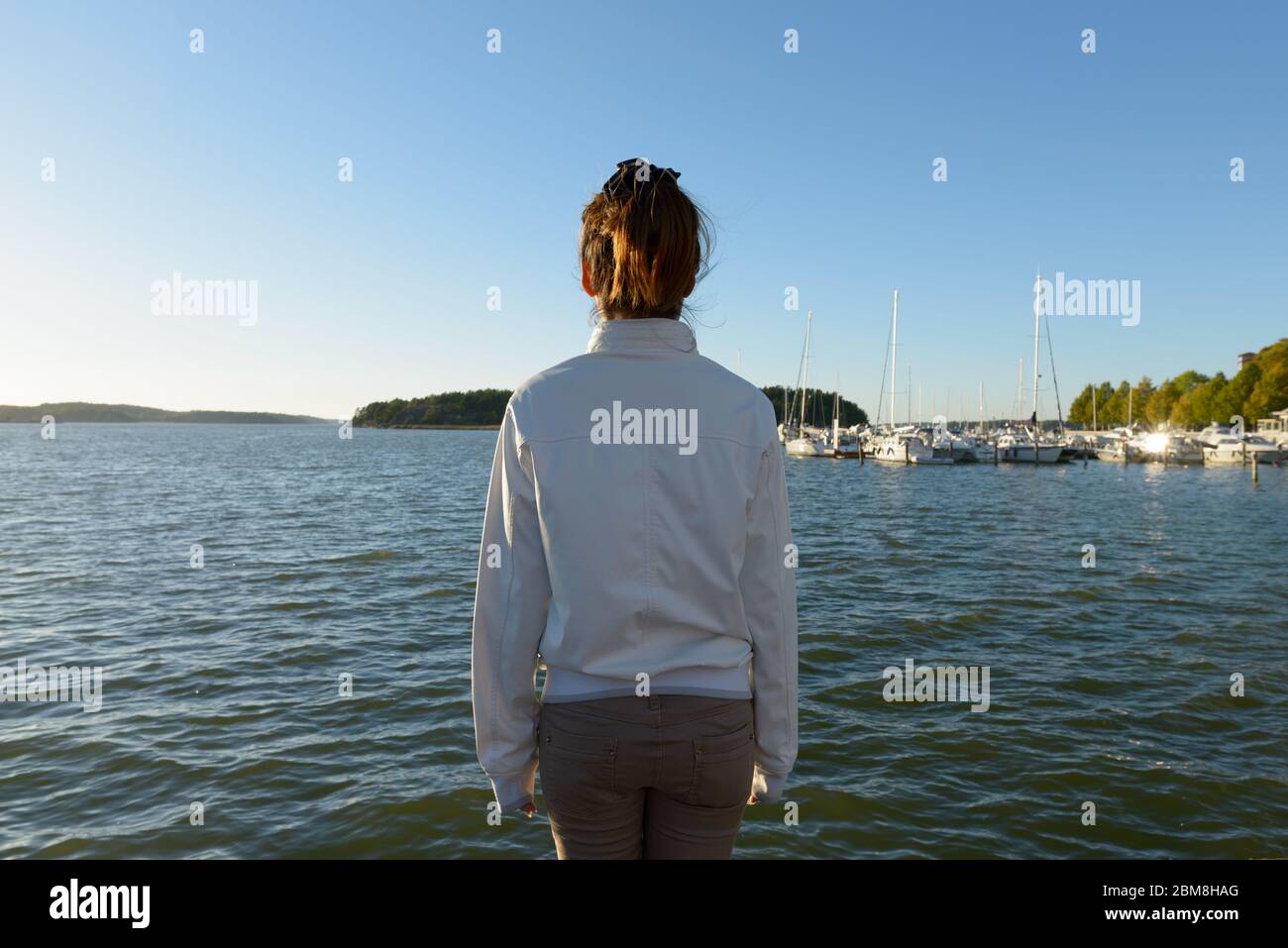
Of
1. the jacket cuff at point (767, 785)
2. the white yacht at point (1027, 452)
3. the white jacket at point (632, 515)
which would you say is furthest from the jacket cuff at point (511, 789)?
the white yacht at point (1027, 452)

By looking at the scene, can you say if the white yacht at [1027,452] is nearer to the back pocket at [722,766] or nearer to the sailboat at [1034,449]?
the sailboat at [1034,449]

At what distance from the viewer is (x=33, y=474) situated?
62781 mm

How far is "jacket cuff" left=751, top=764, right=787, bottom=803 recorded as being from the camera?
8.70ft

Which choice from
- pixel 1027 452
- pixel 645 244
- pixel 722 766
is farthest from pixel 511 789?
pixel 1027 452

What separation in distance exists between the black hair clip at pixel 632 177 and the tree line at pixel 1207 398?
117 metres

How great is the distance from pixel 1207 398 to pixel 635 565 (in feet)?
424

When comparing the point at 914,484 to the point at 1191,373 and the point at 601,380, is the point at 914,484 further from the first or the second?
the point at 1191,373

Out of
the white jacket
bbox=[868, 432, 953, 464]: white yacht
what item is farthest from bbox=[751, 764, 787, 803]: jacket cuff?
bbox=[868, 432, 953, 464]: white yacht

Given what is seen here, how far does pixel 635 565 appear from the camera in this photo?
7.59 feet

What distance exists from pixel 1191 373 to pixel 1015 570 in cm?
14010

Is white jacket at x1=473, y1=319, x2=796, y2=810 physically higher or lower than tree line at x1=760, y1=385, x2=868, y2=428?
lower

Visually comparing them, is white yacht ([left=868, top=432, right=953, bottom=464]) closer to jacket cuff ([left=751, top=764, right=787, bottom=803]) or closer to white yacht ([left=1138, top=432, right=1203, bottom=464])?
white yacht ([left=1138, top=432, right=1203, bottom=464])

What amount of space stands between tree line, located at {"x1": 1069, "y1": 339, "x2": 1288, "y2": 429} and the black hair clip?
11694 cm
